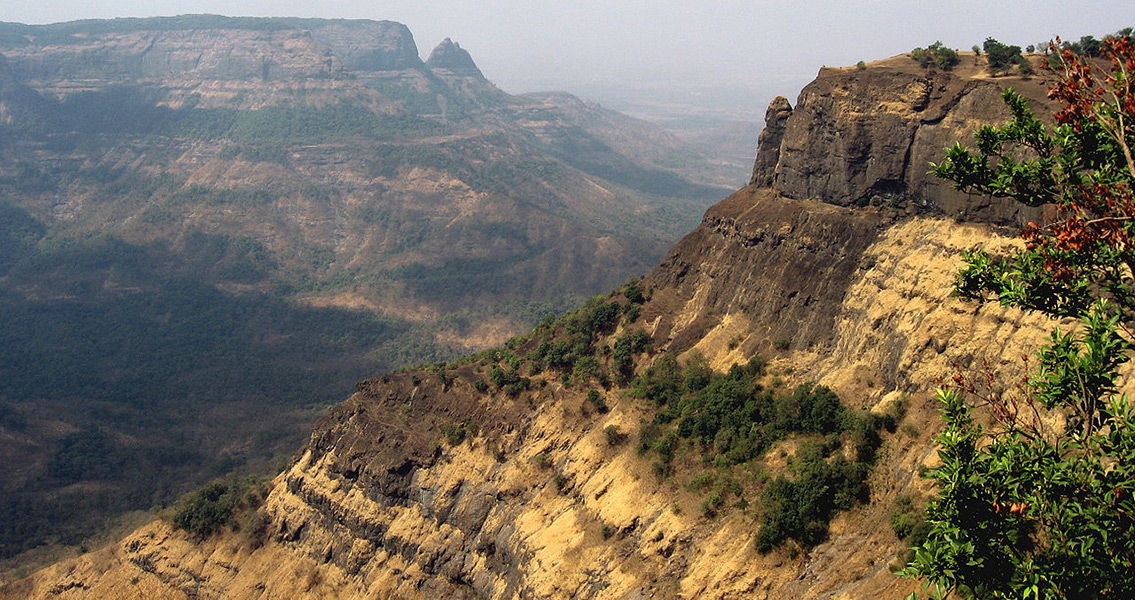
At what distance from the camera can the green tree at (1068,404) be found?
1266 centimetres

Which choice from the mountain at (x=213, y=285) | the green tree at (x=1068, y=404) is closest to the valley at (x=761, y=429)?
the green tree at (x=1068, y=404)

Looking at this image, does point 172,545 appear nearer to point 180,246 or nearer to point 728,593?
point 728,593

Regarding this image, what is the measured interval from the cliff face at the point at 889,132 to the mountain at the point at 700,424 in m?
0.14

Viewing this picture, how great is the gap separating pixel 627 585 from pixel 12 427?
87.0 metres

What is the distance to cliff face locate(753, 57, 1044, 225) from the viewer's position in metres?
39.8

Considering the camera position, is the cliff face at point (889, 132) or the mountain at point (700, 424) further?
the cliff face at point (889, 132)

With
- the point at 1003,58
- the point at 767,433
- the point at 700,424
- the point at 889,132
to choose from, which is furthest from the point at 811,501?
the point at 1003,58

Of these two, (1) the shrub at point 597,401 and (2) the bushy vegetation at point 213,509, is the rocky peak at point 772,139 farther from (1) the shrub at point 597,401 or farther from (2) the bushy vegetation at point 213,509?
(2) the bushy vegetation at point 213,509

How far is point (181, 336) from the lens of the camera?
128 metres

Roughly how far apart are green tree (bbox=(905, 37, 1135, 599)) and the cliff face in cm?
2426

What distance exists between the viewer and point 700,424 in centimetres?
4209

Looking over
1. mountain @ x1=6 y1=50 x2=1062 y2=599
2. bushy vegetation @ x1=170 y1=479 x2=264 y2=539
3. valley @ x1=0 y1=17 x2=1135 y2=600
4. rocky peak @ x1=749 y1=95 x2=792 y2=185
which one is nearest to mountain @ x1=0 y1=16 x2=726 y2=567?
valley @ x1=0 y1=17 x2=1135 y2=600

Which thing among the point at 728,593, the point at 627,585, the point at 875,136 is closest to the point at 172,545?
the point at 627,585

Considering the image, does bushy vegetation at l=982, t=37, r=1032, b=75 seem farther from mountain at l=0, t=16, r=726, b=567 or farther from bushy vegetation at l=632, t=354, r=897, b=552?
mountain at l=0, t=16, r=726, b=567
